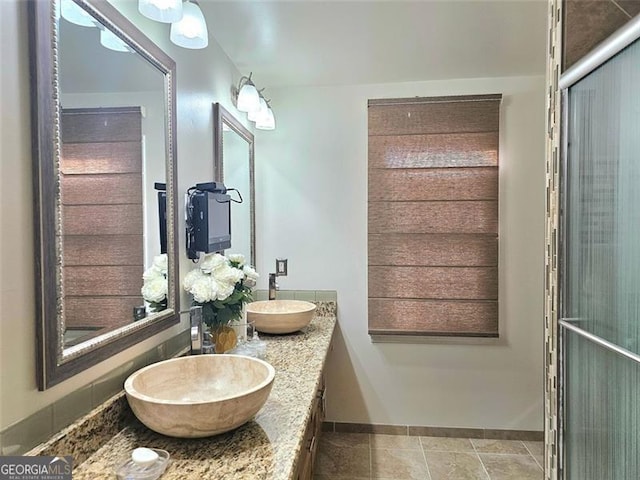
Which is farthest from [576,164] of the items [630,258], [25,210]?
[25,210]

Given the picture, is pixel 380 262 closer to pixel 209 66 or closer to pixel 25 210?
pixel 209 66

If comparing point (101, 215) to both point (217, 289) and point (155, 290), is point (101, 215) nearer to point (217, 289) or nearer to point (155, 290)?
point (155, 290)

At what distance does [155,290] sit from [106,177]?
451mm

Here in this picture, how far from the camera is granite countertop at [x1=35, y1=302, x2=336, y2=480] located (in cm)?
94

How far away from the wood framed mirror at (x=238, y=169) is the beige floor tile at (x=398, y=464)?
1.46m

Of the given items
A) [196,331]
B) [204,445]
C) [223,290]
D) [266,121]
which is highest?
[266,121]

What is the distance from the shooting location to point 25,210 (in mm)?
877

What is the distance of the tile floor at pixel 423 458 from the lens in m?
2.36

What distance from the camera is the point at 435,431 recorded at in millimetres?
2777

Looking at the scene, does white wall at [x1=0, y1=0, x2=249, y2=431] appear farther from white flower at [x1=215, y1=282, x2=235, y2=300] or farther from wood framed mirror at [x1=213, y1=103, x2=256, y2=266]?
wood framed mirror at [x1=213, y1=103, x2=256, y2=266]

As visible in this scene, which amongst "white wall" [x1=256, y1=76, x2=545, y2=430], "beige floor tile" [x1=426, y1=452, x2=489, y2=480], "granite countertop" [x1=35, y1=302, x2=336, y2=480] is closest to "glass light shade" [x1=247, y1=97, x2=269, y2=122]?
"white wall" [x1=256, y1=76, x2=545, y2=430]

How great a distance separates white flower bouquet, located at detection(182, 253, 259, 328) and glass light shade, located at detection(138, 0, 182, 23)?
0.89 metres

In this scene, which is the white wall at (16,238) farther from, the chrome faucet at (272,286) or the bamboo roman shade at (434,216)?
the bamboo roman shade at (434,216)

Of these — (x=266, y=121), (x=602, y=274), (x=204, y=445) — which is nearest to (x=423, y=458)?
(x=602, y=274)
